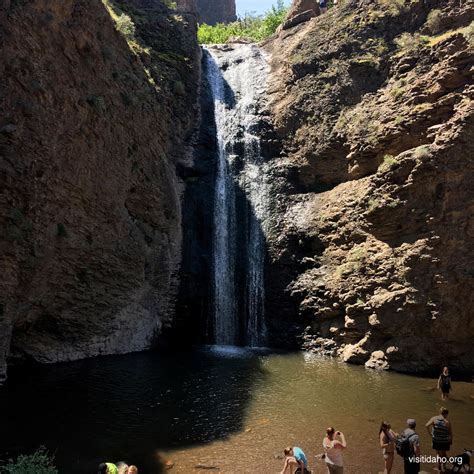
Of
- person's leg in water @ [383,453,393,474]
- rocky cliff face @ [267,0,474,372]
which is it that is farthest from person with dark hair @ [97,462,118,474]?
rocky cliff face @ [267,0,474,372]

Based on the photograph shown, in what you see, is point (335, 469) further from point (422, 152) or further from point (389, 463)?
point (422, 152)

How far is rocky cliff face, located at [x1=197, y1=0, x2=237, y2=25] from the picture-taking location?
89250 mm

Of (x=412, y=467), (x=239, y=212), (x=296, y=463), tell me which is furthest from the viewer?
(x=239, y=212)

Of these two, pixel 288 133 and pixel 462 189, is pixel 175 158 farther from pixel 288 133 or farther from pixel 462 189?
pixel 462 189

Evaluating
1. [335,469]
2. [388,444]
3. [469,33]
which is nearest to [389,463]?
[388,444]

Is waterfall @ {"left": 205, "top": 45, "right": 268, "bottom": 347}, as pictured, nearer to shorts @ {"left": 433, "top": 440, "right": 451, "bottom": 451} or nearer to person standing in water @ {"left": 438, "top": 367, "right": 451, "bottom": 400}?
person standing in water @ {"left": 438, "top": 367, "right": 451, "bottom": 400}

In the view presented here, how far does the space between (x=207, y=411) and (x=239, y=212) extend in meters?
17.9

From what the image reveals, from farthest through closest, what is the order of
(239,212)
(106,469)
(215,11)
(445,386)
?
1. (215,11)
2. (239,212)
3. (445,386)
4. (106,469)

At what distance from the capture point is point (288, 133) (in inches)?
1337

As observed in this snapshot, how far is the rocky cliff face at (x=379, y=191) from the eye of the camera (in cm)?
2220

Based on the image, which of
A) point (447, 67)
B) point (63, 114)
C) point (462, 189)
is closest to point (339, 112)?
point (447, 67)

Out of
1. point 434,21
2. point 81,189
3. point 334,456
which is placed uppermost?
point 434,21

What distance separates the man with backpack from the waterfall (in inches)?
704

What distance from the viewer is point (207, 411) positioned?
50.0 feet
